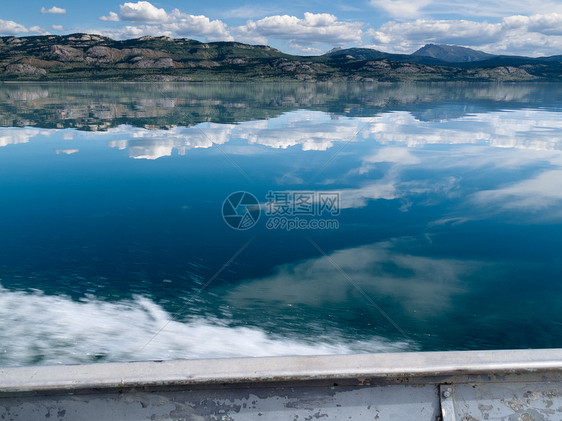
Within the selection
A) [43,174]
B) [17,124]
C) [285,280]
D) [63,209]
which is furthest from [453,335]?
[17,124]

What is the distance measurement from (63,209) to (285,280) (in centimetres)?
777

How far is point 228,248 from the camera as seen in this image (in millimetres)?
9367

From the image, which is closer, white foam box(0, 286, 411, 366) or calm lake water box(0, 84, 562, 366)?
white foam box(0, 286, 411, 366)

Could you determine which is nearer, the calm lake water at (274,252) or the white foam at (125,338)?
the white foam at (125,338)

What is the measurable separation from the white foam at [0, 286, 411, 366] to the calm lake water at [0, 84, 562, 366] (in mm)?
28

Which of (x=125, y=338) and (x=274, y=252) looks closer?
(x=125, y=338)

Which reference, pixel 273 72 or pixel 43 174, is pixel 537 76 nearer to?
pixel 273 72

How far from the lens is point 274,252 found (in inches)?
363

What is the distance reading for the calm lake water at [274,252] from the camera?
6371 mm

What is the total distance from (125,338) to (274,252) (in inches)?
153

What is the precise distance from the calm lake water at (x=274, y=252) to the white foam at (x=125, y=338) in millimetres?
28

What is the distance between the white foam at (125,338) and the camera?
595cm

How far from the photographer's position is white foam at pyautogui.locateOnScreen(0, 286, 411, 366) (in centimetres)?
595

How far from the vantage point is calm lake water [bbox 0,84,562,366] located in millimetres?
6371
